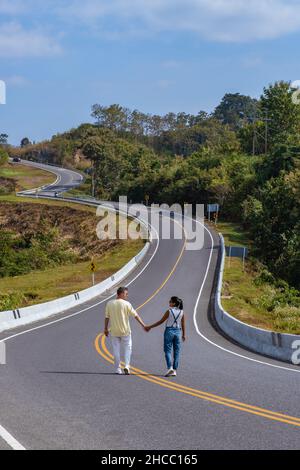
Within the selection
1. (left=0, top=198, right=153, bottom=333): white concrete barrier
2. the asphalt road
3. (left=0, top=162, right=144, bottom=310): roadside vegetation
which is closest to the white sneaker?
the asphalt road

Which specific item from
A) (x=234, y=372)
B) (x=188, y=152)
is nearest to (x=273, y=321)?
(x=234, y=372)

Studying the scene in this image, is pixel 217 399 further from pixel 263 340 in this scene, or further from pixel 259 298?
pixel 259 298

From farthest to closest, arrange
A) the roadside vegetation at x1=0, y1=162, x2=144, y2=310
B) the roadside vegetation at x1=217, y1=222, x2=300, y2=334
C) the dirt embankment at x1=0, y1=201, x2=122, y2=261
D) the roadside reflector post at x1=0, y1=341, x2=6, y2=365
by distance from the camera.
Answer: the dirt embankment at x1=0, y1=201, x2=122, y2=261, the roadside vegetation at x1=0, y1=162, x2=144, y2=310, the roadside vegetation at x1=217, y1=222, x2=300, y2=334, the roadside reflector post at x1=0, y1=341, x2=6, y2=365

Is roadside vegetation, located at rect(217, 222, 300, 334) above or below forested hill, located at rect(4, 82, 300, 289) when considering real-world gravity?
below

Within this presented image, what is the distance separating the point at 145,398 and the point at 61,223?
73.7 m

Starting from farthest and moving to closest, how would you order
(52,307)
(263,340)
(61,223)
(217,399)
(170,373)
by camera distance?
(61,223) < (52,307) < (263,340) < (170,373) < (217,399)

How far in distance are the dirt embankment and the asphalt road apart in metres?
50.4

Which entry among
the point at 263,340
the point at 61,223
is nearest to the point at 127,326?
the point at 263,340

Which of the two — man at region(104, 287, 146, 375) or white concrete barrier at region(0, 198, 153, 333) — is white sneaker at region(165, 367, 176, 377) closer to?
man at region(104, 287, 146, 375)

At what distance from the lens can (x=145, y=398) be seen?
10594mm

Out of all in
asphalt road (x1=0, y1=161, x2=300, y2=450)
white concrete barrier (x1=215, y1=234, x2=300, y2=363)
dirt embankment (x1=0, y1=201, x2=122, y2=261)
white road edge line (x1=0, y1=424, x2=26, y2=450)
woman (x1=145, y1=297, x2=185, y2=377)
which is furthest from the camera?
dirt embankment (x1=0, y1=201, x2=122, y2=261)

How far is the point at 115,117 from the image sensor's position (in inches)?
7613

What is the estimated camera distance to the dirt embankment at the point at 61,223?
235 feet

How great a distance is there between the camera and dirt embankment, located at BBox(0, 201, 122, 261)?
7162 centimetres
